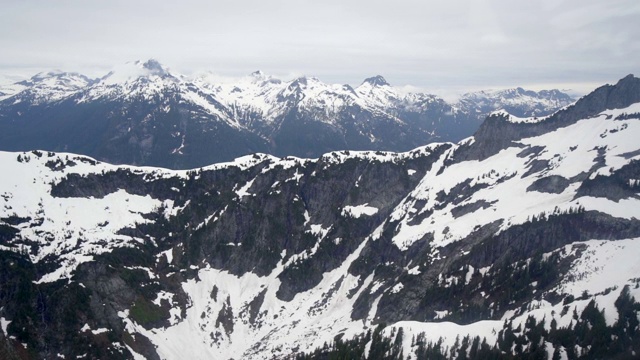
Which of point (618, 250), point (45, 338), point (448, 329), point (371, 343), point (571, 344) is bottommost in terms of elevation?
point (45, 338)

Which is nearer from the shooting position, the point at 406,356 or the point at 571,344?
the point at 571,344

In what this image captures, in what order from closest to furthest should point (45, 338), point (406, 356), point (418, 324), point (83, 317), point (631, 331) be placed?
point (631, 331)
point (406, 356)
point (418, 324)
point (45, 338)
point (83, 317)

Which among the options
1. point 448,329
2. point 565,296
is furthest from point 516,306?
point 448,329

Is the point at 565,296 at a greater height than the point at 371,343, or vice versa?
the point at 565,296

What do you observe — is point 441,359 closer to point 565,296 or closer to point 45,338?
point 565,296

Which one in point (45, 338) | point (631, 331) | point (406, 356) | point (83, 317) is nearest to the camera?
point (631, 331)

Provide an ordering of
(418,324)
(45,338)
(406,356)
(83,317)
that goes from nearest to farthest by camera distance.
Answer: (406,356)
(418,324)
(45,338)
(83,317)

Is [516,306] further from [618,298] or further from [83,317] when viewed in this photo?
[83,317]

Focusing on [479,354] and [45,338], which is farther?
[45,338]

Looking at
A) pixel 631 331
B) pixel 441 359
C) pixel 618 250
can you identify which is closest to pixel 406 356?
pixel 441 359
